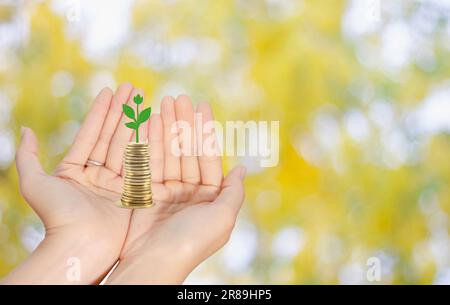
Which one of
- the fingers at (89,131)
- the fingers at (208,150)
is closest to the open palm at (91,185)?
the fingers at (89,131)

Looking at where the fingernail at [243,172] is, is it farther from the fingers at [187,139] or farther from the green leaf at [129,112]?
the green leaf at [129,112]

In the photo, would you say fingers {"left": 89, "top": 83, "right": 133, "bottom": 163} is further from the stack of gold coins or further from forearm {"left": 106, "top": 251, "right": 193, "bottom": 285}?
forearm {"left": 106, "top": 251, "right": 193, "bottom": 285}

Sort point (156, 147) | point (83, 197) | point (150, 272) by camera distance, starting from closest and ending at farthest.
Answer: point (150, 272) < point (83, 197) < point (156, 147)

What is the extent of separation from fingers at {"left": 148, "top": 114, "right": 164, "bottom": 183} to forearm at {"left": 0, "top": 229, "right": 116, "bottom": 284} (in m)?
0.17

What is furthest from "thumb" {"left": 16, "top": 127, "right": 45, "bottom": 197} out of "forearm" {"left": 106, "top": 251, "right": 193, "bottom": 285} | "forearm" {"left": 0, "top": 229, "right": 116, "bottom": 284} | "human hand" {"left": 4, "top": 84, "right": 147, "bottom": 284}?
"forearm" {"left": 106, "top": 251, "right": 193, "bottom": 285}

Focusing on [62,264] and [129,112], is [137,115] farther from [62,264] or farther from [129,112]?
[62,264]

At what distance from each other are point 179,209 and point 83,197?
0.14 metres

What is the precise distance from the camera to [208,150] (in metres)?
0.88

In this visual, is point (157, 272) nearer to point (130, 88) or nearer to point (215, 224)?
point (215, 224)

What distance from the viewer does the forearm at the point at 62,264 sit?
70 cm

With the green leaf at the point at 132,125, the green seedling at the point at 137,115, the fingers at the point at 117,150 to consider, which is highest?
the green seedling at the point at 137,115

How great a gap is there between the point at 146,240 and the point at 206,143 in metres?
0.20

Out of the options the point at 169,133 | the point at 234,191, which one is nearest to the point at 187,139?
the point at 169,133

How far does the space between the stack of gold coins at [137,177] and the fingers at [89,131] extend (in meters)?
0.11
